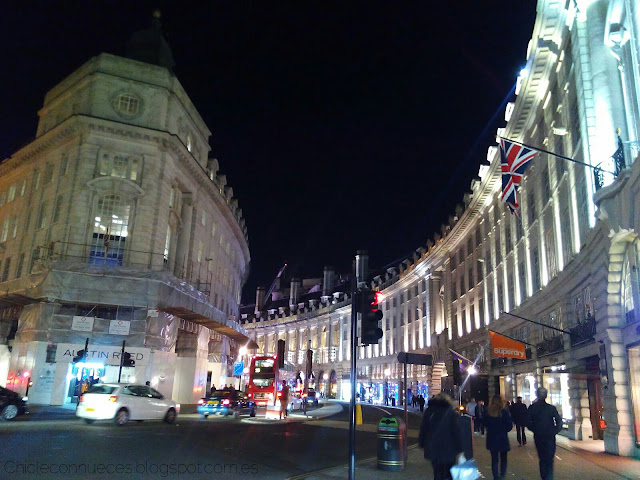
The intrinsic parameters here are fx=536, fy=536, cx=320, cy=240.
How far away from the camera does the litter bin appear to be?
12320mm

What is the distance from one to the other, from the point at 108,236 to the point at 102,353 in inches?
290

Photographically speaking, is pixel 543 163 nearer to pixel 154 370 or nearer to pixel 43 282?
pixel 154 370

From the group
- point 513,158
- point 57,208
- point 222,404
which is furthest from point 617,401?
point 57,208

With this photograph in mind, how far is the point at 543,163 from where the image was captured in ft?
91.6

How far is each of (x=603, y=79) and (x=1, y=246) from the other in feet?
130

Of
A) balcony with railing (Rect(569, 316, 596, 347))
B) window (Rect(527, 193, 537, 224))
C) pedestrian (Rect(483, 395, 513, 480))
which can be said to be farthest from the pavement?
window (Rect(527, 193, 537, 224))

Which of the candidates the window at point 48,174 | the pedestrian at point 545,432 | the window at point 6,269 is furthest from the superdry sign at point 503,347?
the window at point 6,269

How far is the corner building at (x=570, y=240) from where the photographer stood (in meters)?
16.5

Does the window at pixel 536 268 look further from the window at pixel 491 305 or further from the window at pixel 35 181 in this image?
the window at pixel 35 181

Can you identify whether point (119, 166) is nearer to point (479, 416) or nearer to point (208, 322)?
point (208, 322)

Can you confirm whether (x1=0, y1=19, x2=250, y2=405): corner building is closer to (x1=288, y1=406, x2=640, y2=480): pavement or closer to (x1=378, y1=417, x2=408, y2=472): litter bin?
(x1=288, y1=406, x2=640, y2=480): pavement

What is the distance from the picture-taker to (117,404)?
1962 cm

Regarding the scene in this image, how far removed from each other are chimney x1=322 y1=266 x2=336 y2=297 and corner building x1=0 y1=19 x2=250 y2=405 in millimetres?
55235

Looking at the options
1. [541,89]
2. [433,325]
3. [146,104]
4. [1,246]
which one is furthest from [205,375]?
[541,89]
